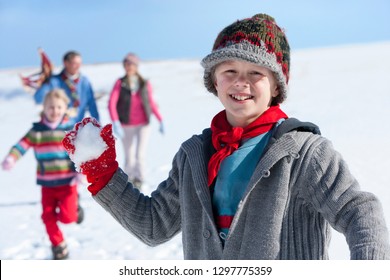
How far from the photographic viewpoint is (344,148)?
714cm

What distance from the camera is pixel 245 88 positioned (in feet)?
6.15

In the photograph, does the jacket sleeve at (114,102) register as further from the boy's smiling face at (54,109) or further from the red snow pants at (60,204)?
the red snow pants at (60,204)

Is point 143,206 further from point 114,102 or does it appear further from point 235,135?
point 114,102

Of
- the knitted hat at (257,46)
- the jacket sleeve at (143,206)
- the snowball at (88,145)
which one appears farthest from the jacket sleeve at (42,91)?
the knitted hat at (257,46)

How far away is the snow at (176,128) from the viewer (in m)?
4.62

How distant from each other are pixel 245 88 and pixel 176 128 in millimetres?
9297

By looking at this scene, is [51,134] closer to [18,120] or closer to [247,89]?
[247,89]

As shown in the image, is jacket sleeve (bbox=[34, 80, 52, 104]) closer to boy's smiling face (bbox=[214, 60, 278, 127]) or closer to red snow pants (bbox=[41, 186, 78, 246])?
red snow pants (bbox=[41, 186, 78, 246])

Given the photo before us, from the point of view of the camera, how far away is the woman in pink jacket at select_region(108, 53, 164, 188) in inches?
266

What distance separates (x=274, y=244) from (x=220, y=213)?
0.22m

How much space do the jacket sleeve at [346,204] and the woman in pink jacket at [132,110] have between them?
5060 mm

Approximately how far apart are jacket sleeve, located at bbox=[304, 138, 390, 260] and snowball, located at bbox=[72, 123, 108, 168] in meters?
0.79

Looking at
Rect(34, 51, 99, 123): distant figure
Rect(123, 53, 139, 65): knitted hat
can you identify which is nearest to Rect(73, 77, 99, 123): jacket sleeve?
Rect(34, 51, 99, 123): distant figure

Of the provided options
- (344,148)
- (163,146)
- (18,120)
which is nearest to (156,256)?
(344,148)
